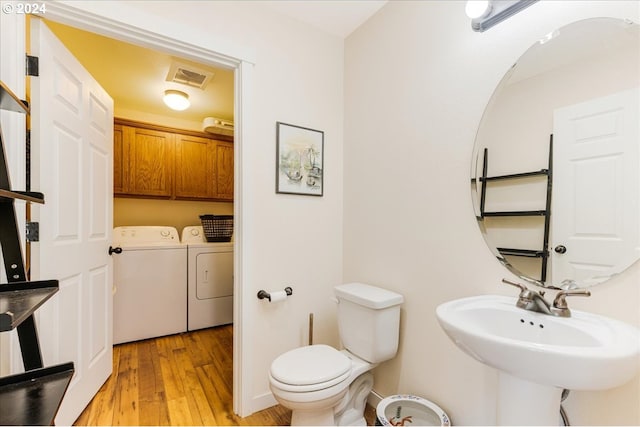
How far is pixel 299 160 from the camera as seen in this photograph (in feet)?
6.34

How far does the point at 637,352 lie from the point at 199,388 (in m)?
2.22

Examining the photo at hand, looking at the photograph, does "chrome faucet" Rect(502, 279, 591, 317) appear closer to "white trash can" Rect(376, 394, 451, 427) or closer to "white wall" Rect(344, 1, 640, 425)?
"white wall" Rect(344, 1, 640, 425)

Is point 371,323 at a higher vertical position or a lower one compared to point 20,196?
lower

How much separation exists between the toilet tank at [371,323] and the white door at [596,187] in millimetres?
768

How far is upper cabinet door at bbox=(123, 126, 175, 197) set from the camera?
3229mm

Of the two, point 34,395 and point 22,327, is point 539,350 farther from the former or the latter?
point 22,327

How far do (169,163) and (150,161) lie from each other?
198 millimetres

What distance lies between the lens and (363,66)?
1969mm

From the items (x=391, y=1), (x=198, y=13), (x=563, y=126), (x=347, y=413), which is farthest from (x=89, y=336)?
(x=391, y=1)

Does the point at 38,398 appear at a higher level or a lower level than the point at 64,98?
lower

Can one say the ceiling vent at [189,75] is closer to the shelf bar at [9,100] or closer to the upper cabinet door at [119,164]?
the upper cabinet door at [119,164]

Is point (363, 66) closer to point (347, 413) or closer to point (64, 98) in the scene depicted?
point (64, 98)

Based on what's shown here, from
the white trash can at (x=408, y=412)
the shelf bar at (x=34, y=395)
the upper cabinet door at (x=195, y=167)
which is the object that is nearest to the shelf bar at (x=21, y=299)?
the shelf bar at (x=34, y=395)

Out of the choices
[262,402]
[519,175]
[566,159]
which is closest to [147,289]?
[262,402]
